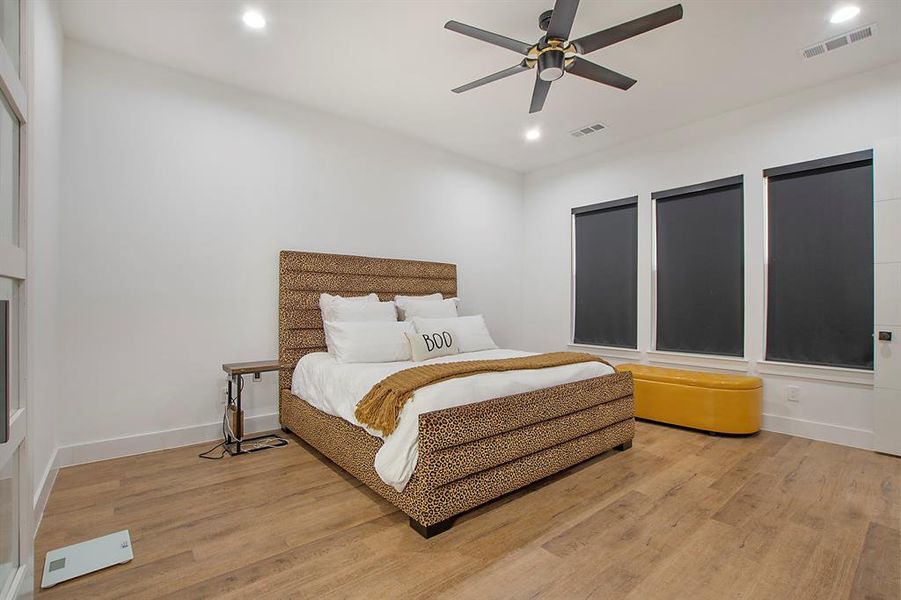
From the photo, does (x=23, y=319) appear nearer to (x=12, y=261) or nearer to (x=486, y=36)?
(x=12, y=261)

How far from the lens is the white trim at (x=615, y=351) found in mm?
4684

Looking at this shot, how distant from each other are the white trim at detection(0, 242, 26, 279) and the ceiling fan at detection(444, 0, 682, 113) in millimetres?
2064

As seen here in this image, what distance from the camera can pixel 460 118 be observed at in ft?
13.4

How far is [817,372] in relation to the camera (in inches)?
138

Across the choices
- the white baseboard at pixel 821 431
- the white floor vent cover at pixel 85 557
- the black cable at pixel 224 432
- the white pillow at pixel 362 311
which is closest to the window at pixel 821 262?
the white baseboard at pixel 821 431

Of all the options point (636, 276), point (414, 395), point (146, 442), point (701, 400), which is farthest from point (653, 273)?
point (146, 442)

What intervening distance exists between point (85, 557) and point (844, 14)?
488cm

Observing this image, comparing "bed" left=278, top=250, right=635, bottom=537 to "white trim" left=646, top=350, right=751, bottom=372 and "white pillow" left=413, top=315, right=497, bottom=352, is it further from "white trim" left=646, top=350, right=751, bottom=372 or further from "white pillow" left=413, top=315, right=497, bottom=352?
"white trim" left=646, top=350, right=751, bottom=372

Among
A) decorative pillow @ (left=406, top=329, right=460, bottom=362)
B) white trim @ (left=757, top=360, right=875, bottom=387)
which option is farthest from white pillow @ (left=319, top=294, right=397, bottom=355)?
white trim @ (left=757, top=360, right=875, bottom=387)

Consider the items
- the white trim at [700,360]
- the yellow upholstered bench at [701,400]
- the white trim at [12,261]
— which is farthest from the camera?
the white trim at [700,360]

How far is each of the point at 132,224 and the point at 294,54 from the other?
65.1 inches

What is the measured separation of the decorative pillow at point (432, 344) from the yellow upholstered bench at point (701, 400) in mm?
1415

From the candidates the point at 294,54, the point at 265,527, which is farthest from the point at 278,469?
the point at 294,54

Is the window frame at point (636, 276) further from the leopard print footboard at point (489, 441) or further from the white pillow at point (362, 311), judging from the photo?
the white pillow at point (362, 311)
